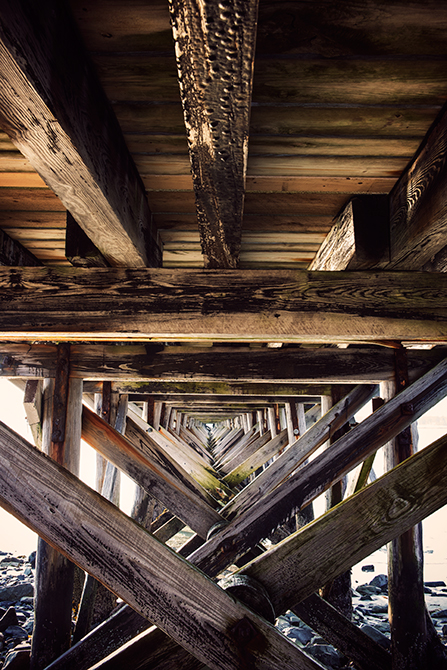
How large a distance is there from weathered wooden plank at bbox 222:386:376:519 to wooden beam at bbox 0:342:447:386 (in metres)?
0.50

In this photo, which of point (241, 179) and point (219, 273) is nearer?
point (241, 179)

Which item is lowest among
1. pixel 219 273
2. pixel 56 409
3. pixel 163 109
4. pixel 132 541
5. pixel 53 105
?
pixel 132 541

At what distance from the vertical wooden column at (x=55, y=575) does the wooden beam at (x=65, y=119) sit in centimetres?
159

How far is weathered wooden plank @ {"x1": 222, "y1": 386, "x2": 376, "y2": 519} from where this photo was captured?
347 cm

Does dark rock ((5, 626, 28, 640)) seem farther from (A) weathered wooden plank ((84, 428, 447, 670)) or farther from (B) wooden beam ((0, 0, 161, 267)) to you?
(B) wooden beam ((0, 0, 161, 267))

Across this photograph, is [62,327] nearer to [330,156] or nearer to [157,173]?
[157,173]

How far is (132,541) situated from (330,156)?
1.64 metres

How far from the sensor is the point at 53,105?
1.02 metres

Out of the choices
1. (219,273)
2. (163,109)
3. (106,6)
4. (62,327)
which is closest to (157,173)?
(163,109)

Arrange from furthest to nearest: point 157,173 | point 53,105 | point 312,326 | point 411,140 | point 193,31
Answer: point 312,326 < point 157,173 < point 411,140 < point 53,105 < point 193,31

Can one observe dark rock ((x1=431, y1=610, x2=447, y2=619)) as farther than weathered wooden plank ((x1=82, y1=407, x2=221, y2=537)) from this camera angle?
Yes

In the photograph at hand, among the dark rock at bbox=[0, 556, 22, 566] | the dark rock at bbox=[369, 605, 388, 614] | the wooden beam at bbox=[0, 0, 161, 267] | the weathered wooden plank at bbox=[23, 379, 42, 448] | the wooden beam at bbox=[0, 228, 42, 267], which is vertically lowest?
the dark rock at bbox=[369, 605, 388, 614]

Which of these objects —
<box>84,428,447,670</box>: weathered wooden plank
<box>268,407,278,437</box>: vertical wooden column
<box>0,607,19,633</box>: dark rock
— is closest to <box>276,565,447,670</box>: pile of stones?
<box>268,407,278,437</box>: vertical wooden column

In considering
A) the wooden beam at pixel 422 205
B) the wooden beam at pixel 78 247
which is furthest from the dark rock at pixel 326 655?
the wooden beam at pixel 78 247
